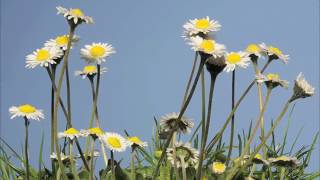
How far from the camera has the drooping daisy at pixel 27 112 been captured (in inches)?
90.7

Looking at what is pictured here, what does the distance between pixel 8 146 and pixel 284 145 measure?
5.51 feet

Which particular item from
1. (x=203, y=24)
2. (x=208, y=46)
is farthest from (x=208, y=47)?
(x=203, y=24)

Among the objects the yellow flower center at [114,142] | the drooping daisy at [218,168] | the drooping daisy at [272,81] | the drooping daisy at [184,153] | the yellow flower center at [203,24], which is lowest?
the drooping daisy at [218,168]

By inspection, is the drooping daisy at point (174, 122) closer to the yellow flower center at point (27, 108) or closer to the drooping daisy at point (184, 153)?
the drooping daisy at point (184, 153)

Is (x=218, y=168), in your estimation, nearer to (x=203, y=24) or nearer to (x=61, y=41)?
(x=203, y=24)

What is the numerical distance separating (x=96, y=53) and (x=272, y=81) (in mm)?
790

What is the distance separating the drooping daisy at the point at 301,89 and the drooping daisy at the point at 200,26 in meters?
0.44

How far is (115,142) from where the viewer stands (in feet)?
7.25

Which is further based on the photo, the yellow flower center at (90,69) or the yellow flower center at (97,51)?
the yellow flower center at (90,69)

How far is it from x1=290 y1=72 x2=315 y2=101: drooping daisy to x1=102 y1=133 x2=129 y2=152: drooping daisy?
0.77 metres

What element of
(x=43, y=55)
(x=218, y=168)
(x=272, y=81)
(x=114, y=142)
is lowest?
(x=218, y=168)

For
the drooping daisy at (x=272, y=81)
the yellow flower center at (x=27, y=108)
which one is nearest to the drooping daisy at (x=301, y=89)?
the drooping daisy at (x=272, y=81)

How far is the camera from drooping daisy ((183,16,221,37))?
7.39 ft

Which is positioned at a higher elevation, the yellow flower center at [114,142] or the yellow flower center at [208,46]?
the yellow flower center at [208,46]
